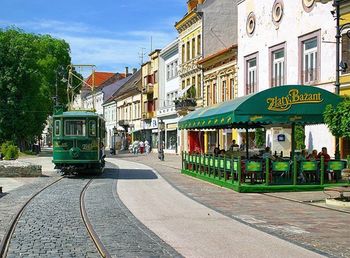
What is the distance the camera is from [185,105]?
48.8 m

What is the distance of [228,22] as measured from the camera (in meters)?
47.5

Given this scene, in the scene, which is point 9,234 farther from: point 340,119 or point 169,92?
point 169,92

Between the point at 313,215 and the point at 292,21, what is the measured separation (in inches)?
704

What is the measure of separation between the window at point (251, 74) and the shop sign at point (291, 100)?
14568 mm

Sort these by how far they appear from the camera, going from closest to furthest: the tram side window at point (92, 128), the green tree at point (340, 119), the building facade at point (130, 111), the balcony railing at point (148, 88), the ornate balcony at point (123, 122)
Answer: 1. the green tree at point (340, 119)
2. the tram side window at point (92, 128)
3. the balcony railing at point (148, 88)
4. the building facade at point (130, 111)
5. the ornate balcony at point (123, 122)

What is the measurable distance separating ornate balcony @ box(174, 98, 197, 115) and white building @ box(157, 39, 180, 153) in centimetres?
446

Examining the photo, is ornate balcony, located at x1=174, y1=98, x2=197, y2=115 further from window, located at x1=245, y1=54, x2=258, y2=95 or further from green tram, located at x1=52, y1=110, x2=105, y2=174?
green tram, located at x1=52, y1=110, x2=105, y2=174

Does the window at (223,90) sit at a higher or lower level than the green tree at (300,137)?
higher

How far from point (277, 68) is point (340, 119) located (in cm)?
1578

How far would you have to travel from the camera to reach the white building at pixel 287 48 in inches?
1011

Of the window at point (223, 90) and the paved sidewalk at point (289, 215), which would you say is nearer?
the paved sidewalk at point (289, 215)

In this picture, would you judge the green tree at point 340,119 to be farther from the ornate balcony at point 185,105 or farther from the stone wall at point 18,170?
the ornate balcony at point 185,105

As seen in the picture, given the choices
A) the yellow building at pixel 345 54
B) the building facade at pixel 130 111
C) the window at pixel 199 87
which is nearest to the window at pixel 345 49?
the yellow building at pixel 345 54

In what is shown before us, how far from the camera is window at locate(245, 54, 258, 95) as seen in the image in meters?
34.0
